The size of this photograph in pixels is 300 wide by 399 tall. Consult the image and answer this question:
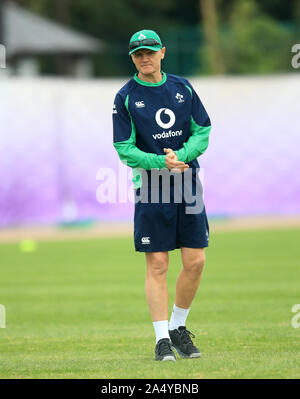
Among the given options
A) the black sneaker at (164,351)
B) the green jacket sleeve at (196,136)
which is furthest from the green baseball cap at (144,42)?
the black sneaker at (164,351)

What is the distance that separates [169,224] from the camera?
279 inches

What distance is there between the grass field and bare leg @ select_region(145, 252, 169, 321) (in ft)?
1.14

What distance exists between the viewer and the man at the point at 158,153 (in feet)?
23.1

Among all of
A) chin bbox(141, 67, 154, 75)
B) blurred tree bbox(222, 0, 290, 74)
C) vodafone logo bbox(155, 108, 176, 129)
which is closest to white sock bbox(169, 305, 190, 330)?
vodafone logo bbox(155, 108, 176, 129)

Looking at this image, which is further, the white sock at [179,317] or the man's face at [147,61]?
the white sock at [179,317]

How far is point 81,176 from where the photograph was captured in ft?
77.2

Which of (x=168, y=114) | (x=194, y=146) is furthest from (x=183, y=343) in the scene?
(x=168, y=114)

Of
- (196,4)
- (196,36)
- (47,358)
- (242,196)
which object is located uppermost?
(196,4)

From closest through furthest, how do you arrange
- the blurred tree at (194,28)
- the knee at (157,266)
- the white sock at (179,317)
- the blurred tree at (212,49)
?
the knee at (157,266) → the white sock at (179,317) → the blurred tree at (194,28) → the blurred tree at (212,49)

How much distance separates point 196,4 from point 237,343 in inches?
1774

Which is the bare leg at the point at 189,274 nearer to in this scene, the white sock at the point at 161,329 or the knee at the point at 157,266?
the knee at the point at 157,266

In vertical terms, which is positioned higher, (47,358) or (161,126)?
(161,126)
